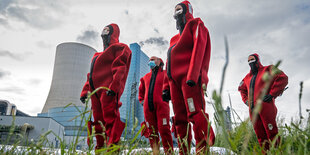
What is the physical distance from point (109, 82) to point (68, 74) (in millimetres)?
30069

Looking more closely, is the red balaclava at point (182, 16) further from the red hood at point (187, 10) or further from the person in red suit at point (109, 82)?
the person in red suit at point (109, 82)

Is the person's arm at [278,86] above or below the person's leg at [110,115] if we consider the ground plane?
above

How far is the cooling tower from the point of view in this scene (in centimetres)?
2953

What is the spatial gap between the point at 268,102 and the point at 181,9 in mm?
1686

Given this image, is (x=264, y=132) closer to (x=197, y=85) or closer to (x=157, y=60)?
(x=197, y=85)

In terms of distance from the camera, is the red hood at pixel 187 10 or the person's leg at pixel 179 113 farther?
the red hood at pixel 187 10

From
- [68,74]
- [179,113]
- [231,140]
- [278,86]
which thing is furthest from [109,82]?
[68,74]

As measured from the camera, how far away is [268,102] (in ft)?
9.43

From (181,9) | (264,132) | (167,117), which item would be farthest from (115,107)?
(264,132)

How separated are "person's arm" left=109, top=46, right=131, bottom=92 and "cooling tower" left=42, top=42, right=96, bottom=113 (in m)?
28.5

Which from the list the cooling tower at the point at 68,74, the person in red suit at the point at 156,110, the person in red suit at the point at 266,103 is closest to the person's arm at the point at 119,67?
the person in red suit at the point at 156,110

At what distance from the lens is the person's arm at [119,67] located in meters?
2.57

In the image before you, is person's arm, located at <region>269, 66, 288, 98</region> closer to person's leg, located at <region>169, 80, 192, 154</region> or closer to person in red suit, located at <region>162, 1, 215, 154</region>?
person in red suit, located at <region>162, 1, 215, 154</region>

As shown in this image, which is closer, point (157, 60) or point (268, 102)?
point (268, 102)
